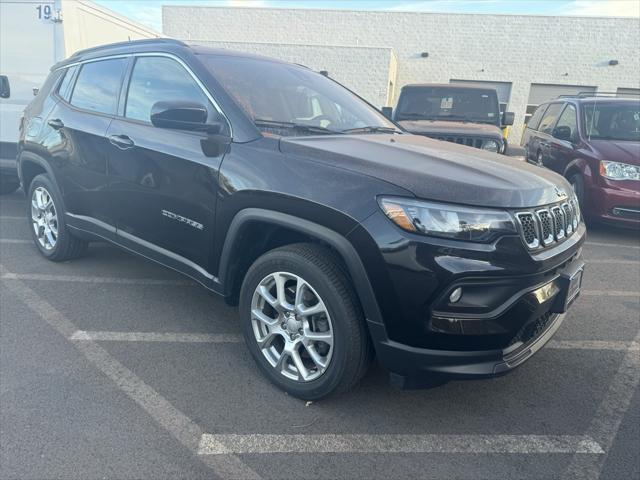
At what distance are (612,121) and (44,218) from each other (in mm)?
7247

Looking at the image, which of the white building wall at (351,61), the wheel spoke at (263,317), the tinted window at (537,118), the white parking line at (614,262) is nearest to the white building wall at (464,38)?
the white building wall at (351,61)

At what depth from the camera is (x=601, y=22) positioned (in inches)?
835

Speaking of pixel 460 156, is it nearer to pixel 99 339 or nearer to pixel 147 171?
pixel 147 171

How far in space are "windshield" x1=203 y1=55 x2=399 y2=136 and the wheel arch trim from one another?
57cm

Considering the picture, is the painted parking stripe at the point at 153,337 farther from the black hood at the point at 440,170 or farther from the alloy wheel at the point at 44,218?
the alloy wheel at the point at 44,218

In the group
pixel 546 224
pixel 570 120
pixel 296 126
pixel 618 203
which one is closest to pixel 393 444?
pixel 546 224

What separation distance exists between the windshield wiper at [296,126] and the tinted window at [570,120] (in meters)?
5.14

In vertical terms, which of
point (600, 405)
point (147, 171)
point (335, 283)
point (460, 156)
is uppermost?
point (460, 156)

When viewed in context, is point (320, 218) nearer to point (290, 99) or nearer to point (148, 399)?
point (290, 99)

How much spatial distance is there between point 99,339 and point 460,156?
264cm

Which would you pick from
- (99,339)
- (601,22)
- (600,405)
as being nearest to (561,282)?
(600,405)

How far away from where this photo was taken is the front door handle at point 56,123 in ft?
13.7

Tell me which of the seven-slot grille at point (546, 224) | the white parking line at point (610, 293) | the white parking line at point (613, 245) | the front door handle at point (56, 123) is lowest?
the white parking line at point (613, 245)

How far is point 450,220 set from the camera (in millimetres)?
2182
